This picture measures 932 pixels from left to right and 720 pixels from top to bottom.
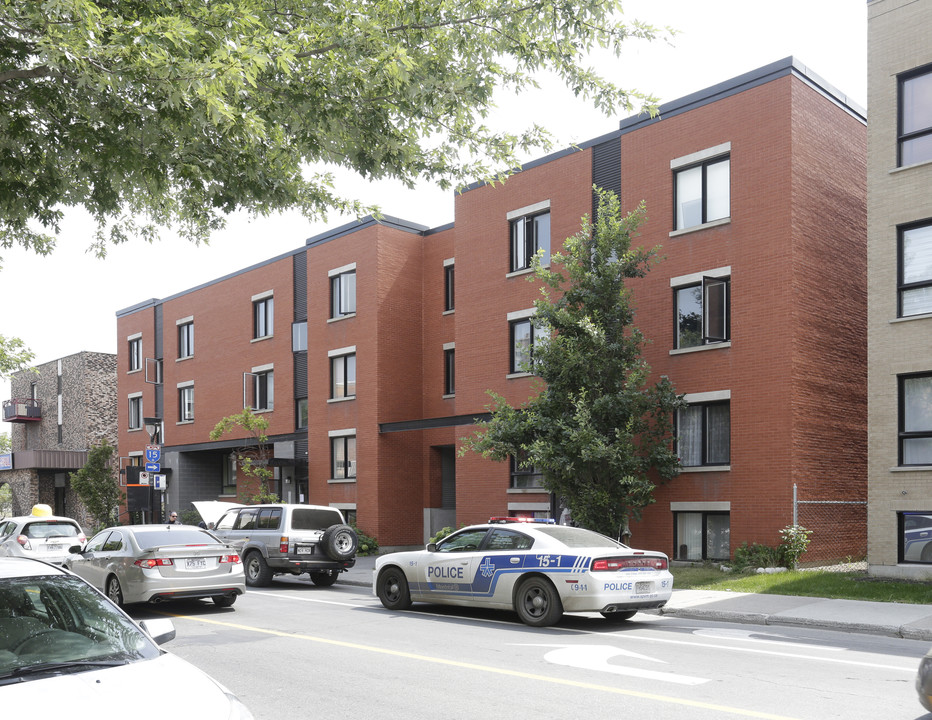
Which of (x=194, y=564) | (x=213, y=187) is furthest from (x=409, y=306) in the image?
(x=213, y=187)

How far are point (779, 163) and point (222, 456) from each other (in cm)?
2796

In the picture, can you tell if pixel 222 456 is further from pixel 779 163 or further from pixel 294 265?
pixel 779 163

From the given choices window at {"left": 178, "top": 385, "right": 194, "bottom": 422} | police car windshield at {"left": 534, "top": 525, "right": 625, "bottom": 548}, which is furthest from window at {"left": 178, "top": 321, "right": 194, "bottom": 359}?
police car windshield at {"left": 534, "top": 525, "right": 625, "bottom": 548}

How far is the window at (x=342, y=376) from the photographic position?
3066 centimetres

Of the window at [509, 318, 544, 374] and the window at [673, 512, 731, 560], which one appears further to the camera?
the window at [509, 318, 544, 374]

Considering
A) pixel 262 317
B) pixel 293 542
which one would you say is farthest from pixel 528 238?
pixel 262 317

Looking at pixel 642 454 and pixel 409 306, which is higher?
pixel 409 306

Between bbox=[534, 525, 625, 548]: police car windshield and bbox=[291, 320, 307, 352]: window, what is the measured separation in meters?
21.2

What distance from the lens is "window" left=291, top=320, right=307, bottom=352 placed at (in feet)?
108

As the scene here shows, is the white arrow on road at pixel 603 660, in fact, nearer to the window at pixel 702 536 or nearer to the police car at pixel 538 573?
the police car at pixel 538 573

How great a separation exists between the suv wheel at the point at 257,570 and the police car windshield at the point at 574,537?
7.81 meters

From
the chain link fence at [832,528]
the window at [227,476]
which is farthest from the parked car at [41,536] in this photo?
the window at [227,476]

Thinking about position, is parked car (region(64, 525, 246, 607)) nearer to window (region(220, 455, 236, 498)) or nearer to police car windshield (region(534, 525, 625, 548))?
police car windshield (region(534, 525, 625, 548))

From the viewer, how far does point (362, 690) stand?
8.22 meters
